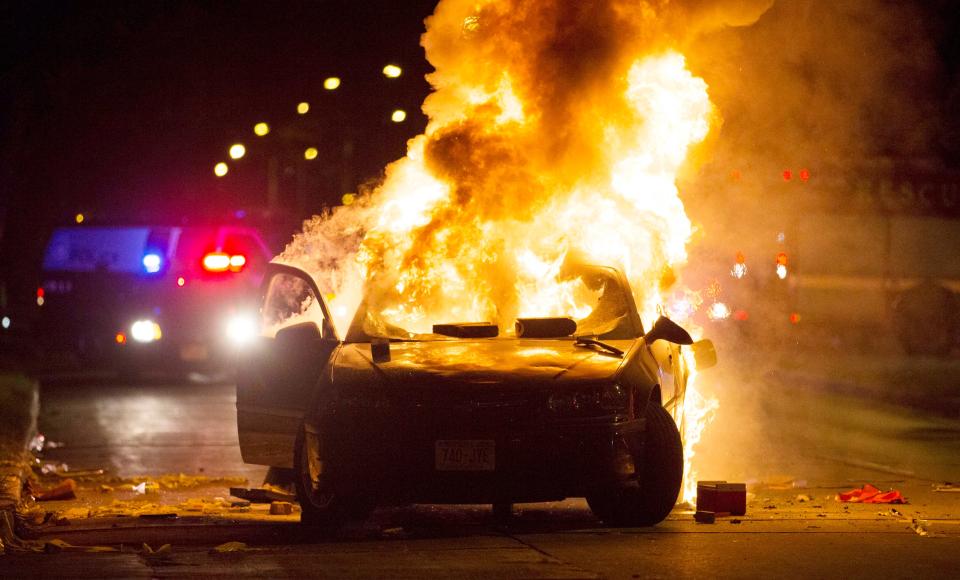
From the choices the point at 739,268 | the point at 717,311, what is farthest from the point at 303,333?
the point at 739,268

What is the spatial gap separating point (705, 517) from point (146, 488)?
4.51 m

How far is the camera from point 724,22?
39.4 ft

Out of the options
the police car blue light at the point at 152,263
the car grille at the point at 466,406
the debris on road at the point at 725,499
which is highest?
the police car blue light at the point at 152,263

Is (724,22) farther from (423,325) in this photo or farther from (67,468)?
(67,468)

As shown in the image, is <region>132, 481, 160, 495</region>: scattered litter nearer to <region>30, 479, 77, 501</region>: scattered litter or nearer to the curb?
<region>30, 479, 77, 501</region>: scattered litter

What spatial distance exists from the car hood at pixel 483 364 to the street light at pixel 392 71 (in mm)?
12058

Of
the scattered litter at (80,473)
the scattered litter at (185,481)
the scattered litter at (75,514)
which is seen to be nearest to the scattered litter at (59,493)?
the scattered litter at (75,514)

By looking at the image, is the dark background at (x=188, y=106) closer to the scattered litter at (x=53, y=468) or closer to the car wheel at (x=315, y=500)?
the scattered litter at (x=53, y=468)

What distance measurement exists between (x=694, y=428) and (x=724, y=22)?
10.3 feet

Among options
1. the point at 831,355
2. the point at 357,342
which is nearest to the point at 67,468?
the point at 357,342

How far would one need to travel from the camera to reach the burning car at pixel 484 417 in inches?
334

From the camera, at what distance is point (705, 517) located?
30.2 ft

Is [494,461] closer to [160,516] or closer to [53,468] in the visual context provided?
[160,516]

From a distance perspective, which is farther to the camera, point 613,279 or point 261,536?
point 613,279
